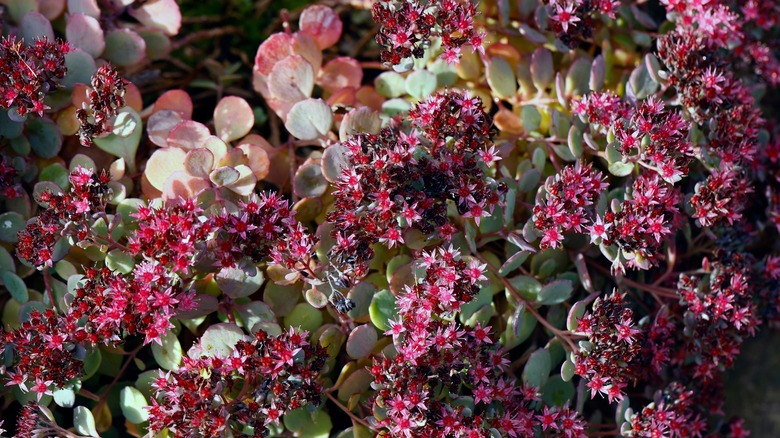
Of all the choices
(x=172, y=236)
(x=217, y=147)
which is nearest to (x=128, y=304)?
(x=172, y=236)

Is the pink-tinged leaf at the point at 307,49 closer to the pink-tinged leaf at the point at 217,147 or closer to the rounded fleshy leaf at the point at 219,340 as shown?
the pink-tinged leaf at the point at 217,147

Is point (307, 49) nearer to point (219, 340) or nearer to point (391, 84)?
point (391, 84)

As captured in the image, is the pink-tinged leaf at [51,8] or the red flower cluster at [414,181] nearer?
the red flower cluster at [414,181]

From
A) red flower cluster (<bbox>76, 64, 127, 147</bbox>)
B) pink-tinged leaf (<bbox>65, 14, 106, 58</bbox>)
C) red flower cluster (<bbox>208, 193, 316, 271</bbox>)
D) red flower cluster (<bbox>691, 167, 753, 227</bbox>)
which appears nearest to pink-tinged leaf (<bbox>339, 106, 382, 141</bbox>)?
red flower cluster (<bbox>208, 193, 316, 271</bbox>)

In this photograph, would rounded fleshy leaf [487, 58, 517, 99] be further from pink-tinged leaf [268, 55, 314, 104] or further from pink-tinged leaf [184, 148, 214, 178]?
pink-tinged leaf [184, 148, 214, 178]

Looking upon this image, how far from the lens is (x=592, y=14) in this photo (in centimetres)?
161

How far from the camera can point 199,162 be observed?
4.64ft

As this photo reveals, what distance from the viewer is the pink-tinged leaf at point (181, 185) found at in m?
1.43

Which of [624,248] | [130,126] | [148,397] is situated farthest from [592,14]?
[148,397]

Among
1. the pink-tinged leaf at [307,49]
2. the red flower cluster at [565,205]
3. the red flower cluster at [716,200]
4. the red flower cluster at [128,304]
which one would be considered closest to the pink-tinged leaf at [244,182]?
the red flower cluster at [128,304]

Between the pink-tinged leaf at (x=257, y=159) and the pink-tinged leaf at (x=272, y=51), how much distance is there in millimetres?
237

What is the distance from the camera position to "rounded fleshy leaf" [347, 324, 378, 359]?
4.52 feet

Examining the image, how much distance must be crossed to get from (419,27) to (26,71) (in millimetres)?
772

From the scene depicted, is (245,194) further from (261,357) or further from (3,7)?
(3,7)
